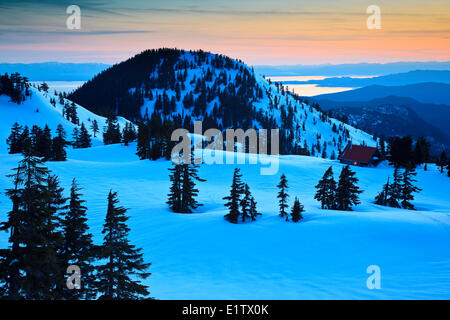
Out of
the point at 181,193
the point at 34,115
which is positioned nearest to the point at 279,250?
the point at 181,193

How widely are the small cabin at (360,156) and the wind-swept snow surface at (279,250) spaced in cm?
3279

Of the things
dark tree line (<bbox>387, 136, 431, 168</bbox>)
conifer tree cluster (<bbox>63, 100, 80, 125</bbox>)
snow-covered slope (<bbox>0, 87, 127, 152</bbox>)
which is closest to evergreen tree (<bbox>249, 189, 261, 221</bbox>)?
dark tree line (<bbox>387, 136, 431, 168</bbox>)

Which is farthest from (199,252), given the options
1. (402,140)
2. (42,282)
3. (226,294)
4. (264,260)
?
(402,140)

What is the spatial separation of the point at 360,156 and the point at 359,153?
96 centimetres

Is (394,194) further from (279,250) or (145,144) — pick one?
(145,144)

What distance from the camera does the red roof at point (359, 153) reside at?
68.2m

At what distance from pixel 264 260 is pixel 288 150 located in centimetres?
17930

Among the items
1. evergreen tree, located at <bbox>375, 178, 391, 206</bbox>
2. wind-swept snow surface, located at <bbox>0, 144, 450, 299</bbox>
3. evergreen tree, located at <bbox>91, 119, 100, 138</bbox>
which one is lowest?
wind-swept snow surface, located at <bbox>0, 144, 450, 299</bbox>

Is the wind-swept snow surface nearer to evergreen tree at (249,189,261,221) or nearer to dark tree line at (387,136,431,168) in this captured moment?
evergreen tree at (249,189,261,221)

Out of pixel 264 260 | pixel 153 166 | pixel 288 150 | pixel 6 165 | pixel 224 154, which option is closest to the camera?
pixel 264 260

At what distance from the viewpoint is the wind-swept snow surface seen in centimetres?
1623

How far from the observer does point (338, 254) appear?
21.1 metres

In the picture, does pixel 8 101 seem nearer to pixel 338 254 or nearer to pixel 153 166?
pixel 153 166

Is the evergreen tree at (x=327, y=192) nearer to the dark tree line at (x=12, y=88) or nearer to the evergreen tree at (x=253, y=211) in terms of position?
the evergreen tree at (x=253, y=211)
